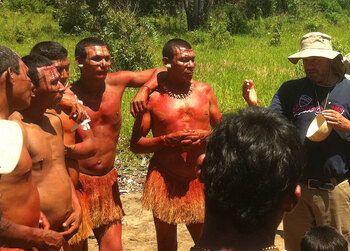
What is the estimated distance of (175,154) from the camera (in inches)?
149

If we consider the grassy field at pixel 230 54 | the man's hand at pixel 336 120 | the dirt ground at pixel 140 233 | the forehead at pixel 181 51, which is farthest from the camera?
the grassy field at pixel 230 54

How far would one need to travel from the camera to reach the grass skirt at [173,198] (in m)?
3.79

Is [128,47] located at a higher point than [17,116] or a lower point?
lower

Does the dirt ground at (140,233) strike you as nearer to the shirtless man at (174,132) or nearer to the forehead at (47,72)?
the shirtless man at (174,132)

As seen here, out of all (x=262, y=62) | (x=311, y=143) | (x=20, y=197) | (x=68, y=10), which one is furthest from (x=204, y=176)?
(x=68, y=10)

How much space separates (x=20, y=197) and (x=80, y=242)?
1.28m

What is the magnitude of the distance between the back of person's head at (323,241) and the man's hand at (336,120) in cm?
72

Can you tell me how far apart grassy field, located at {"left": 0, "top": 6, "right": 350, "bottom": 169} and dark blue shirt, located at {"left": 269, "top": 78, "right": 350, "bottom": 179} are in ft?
8.38

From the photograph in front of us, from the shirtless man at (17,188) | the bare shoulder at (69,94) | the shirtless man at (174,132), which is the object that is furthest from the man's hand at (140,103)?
the shirtless man at (17,188)

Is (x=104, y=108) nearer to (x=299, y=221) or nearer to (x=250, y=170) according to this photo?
(x=299, y=221)

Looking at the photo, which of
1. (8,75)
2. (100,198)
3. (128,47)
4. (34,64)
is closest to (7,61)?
(8,75)

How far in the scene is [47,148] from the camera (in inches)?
112

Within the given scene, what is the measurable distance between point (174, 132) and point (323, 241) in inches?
53.6

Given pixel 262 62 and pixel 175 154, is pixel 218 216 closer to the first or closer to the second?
pixel 175 154
